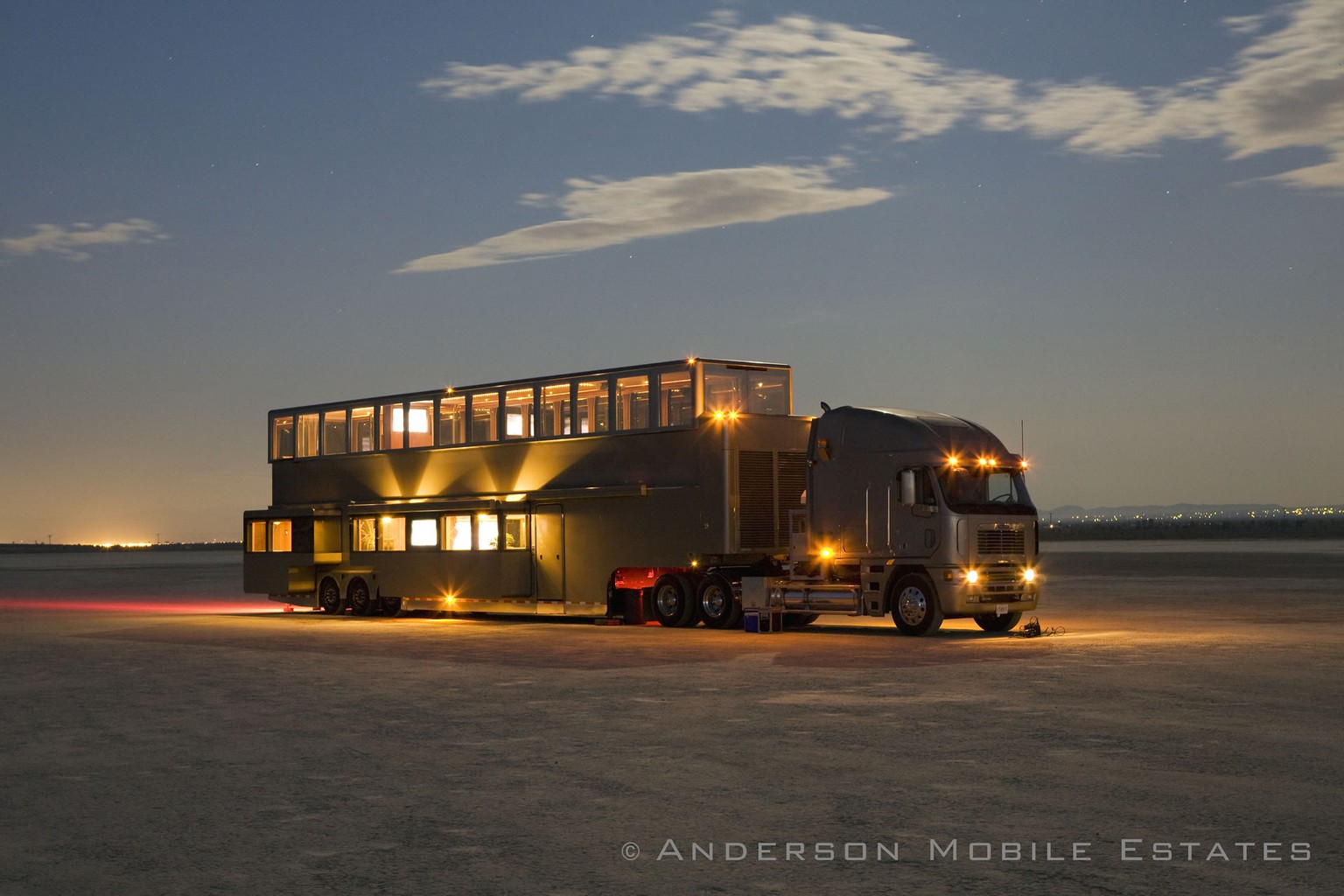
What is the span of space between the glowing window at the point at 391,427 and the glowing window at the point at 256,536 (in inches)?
166

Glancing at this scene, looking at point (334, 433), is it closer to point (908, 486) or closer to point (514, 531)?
point (514, 531)

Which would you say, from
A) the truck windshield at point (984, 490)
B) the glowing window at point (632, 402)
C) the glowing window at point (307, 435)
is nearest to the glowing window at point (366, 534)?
the glowing window at point (307, 435)

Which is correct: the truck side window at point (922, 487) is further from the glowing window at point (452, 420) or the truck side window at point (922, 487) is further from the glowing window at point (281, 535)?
the glowing window at point (281, 535)

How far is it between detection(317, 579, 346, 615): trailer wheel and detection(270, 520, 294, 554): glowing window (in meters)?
1.23

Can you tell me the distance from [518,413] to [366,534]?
573 centimetres

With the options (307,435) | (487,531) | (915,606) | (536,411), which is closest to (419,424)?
(487,531)

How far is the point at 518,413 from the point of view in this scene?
100.0ft

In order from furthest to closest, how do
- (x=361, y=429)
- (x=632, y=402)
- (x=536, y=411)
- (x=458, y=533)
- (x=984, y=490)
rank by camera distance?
1. (x=361, y=429)
2. (x=458, y=533)
3. (x=536, y=411)
4. (x=632, y=402)
5. (x=984, y=490)

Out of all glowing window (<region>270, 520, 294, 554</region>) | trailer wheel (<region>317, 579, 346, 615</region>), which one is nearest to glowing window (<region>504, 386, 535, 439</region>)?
trailer wheel (<region>317, 579, 346, 615</region>)

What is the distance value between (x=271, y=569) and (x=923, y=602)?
1764cm

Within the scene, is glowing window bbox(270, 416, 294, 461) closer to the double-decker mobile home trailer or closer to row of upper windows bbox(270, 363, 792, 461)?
row of upper windows bbox(270, 363, 792, 461)

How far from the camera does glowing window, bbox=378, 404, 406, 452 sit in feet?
110

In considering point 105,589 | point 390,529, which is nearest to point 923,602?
point 390,529

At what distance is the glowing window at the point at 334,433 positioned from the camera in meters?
34.9
